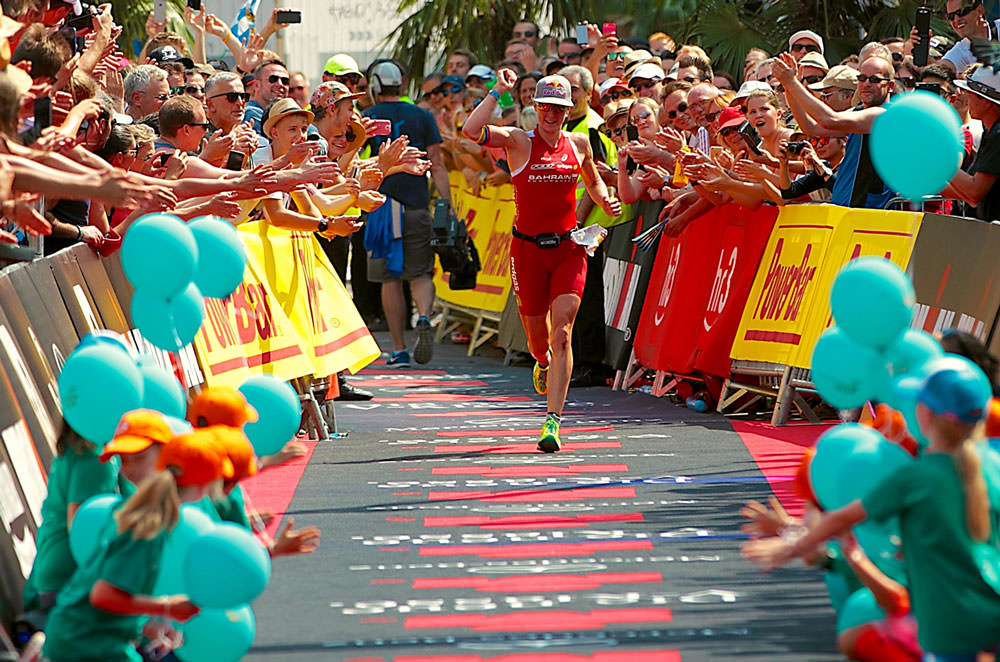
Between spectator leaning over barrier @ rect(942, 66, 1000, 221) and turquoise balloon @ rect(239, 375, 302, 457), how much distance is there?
4.73 meters

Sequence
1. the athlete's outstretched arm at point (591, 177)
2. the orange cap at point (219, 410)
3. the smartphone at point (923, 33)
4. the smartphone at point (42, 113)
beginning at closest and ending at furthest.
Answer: the orange cap at point (219, 410) < the smartphone at point (42, 113) < the athlete's outstretched arm at point (591, 177) < the smartphone at point (923, 33)

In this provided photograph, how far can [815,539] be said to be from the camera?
491cm

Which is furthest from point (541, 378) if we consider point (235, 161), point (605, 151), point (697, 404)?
point (605, 151)

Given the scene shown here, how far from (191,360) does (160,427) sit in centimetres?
474

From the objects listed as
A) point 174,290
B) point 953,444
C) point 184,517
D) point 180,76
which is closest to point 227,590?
point 184,517

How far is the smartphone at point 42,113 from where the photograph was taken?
7.94 m

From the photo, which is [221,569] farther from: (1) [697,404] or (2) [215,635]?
(1) [697,404]

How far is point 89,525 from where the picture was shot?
5.32 metres

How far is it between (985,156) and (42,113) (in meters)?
5.37

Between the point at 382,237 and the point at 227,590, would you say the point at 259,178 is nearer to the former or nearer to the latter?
the point at 227,590

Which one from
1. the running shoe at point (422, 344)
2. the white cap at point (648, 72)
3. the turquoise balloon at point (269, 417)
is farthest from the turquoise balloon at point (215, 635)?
the white cap at point (648, 72)

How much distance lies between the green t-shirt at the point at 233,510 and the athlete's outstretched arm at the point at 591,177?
6.17m

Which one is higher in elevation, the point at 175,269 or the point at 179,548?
the point at 175,269

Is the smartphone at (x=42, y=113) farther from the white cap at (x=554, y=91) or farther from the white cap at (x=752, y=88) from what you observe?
the white cap at (x=752, y=88)
